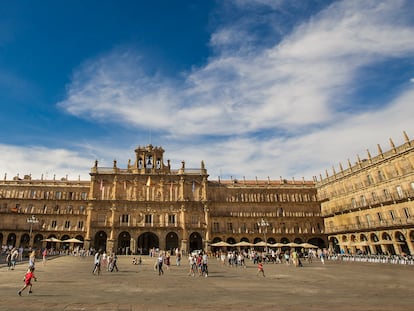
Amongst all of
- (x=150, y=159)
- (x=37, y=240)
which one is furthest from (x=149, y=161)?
(x=37, y=240)

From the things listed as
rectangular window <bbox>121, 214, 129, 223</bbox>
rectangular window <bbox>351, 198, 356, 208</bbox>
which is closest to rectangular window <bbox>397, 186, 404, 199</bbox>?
rectangular window <bbox>351, 198, 356, 208</bbox>

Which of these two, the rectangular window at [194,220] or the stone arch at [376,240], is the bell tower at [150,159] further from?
the stone arch at [376,240]

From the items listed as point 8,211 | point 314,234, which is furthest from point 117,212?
point 314,234

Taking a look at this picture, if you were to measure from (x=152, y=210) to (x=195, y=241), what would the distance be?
10338 millimetres

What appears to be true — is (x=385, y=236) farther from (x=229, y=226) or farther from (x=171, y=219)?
(x=171, y=219)

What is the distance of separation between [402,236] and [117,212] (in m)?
46.2

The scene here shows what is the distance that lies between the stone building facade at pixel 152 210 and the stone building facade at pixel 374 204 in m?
4.86

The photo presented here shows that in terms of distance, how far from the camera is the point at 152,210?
177 ft

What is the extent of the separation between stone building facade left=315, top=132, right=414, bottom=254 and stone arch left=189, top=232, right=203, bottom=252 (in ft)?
81.0

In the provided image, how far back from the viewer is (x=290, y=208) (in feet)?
192

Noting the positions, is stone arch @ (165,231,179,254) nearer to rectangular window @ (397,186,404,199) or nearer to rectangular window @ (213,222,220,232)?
rectangular window @ (213,222,220,232)

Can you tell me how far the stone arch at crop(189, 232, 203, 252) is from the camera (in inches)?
2172

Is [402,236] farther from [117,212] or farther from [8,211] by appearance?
[8,211]

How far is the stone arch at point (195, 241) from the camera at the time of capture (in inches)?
2172
